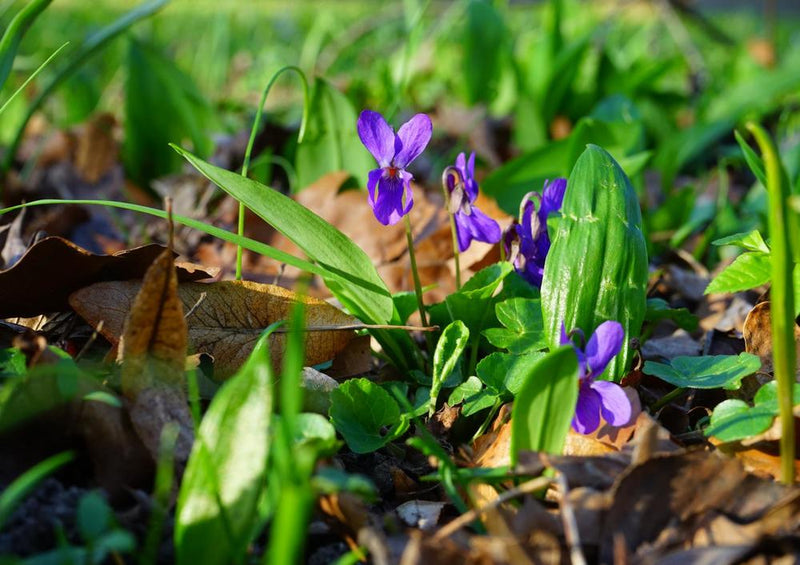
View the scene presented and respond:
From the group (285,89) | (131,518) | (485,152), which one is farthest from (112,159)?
(131,518)

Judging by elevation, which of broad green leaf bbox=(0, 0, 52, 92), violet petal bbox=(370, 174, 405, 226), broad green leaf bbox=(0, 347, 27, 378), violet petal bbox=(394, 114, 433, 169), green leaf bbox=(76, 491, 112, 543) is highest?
broad green leaf bbox=(0, 0, 52, 92)

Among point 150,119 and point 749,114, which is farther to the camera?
point 749,114

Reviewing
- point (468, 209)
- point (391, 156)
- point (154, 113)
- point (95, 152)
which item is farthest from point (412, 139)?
point (95, 152)

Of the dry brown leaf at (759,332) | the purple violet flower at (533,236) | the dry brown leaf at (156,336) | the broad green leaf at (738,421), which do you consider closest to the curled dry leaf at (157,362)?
the dry brown leaf at (156,336)

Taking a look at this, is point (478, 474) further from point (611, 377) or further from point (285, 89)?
point (285, 89)

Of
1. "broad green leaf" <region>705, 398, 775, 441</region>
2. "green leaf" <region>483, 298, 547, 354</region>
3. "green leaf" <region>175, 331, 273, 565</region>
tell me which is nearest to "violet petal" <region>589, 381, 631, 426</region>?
"broad green leaf" <region>705, 398, 775, 441</region>

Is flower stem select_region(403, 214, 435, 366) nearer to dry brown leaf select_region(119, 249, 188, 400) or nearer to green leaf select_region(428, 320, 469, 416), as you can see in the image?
green leaf select_region(428, 320, 469, 416)

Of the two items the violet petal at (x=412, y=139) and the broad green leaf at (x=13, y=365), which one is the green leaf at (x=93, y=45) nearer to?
the violet petal at (x=412, y=139)
